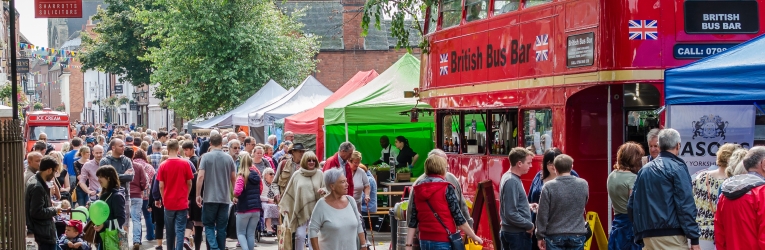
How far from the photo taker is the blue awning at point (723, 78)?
9008 millimetres

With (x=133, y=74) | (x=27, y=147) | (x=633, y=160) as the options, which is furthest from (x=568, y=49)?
(x=133, y=74)

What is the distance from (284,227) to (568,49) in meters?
3.90

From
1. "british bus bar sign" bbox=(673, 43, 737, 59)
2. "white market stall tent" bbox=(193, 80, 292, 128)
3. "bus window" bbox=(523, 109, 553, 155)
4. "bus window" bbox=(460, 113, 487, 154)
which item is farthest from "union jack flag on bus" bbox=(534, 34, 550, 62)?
"white market stall tent" bbox=(193, 80, 292, 128)

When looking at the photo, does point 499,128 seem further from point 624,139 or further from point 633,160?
point 633,160

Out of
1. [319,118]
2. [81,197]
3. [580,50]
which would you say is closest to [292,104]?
[319,118]

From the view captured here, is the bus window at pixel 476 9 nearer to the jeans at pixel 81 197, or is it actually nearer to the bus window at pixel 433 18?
the bus window at pixel 433 18

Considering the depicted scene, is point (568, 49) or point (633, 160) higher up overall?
point (568, 49)

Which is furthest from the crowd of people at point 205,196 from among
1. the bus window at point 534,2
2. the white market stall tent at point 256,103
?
the white market stall tent at point 256,103

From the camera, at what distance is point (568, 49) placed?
1169 cm

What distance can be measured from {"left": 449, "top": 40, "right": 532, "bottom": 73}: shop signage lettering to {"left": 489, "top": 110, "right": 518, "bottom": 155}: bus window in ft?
2.14

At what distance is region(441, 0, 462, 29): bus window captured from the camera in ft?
48.5

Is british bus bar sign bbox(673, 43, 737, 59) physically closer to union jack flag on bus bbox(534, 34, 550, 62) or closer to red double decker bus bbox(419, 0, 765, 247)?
red double decker bus bbox(419, 0, 765, 247)

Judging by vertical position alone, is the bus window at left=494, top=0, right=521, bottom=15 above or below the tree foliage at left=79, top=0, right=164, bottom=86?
below

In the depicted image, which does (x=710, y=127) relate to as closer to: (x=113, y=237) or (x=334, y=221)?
(x=334, y=221)
